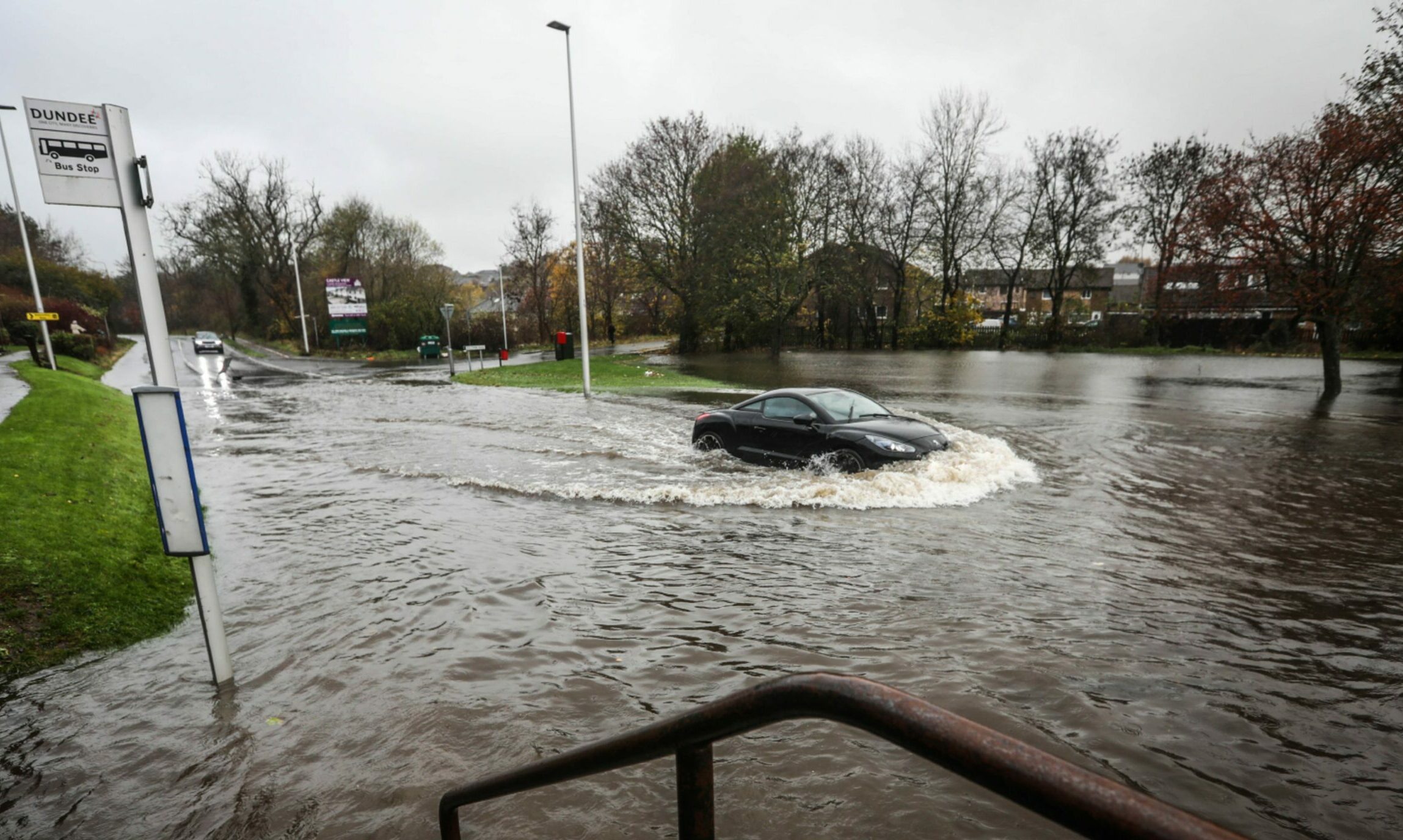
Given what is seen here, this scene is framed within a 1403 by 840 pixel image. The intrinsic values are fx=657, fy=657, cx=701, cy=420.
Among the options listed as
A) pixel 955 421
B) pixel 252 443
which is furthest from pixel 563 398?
pixel 955 421

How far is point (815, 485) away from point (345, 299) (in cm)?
4834

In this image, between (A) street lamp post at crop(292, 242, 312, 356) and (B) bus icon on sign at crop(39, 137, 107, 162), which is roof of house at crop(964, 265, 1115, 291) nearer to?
(A) street lamp post at crop(292, 242, 312, 356)

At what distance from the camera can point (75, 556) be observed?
6.02 meters

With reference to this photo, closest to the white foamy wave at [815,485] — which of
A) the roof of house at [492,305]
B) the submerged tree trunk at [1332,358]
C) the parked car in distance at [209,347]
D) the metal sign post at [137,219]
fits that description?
the metal sign post at [137,219]

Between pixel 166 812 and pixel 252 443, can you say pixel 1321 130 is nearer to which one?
pixel 166 812

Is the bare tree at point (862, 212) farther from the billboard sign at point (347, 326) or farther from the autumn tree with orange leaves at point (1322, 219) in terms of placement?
the billboard sign at point (347, 326)

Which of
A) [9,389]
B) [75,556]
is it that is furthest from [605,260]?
[75,556]

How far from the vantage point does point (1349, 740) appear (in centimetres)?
355

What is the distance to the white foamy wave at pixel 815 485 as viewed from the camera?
330 inches

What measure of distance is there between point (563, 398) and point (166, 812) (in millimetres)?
17869

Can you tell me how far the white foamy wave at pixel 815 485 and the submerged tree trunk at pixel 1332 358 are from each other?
14.8 m

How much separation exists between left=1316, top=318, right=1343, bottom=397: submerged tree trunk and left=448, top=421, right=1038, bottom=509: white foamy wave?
14.8 m

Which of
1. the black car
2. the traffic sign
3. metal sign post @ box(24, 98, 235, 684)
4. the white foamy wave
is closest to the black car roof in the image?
the black car

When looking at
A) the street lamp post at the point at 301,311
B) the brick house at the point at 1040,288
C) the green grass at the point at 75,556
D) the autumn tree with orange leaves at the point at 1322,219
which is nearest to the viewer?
the green grass at the point at 75,556
